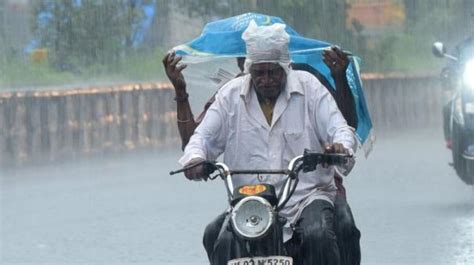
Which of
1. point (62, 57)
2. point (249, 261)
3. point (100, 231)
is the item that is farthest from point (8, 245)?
point (62, 57)

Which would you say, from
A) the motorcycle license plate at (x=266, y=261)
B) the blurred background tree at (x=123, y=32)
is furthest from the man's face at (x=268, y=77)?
the blurred background tree at (x=123, y=32)

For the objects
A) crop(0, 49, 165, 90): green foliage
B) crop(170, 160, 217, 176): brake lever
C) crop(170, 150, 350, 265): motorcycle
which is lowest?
crop(0, 49, 165, 90): green foliage

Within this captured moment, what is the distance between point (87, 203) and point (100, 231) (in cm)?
221

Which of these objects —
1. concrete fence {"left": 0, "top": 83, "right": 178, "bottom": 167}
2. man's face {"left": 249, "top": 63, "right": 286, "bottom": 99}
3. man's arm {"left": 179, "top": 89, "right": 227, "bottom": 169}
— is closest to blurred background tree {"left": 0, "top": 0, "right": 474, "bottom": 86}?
concrete fence {"left": 0, "top": 83, "right": 178, "bottom": 167}

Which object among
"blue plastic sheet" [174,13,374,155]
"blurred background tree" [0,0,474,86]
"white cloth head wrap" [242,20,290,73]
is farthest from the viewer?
"blurred background tree" [0,0,474,86]

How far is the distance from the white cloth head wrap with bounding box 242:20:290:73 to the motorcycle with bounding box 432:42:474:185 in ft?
27.2

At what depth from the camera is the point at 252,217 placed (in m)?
5.41

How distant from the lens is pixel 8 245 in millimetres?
11812

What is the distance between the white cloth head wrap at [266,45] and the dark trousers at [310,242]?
2.14ft

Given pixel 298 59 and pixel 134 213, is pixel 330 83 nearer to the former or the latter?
pixel 298 59

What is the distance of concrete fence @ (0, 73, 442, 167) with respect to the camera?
770 inches

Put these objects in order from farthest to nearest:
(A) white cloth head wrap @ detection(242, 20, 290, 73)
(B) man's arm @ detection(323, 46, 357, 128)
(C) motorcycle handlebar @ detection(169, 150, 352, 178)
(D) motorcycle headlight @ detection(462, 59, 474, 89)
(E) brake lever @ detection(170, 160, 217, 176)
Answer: (D) motorcycle headlight @ detection(462, 59, 474, 89) → (B) man's arm @ detection(323, 46, 357, 128) → (A) white cloth head wrap @ detection(242, 20, 290, 73) → (E) brake lever @ detection(170, 160, 217, 176) → (C) motorcycle handlebar @ detection(169, 150, 352, 178)

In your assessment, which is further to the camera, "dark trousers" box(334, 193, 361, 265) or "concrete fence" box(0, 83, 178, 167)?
"concrete fence" box(0, 83, 178, 167)

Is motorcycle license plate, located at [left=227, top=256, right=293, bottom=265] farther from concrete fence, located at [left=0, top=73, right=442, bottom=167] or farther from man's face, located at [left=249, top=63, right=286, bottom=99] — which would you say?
concrete fence, located at [left=0, top=73, right=442, bottom=167]
